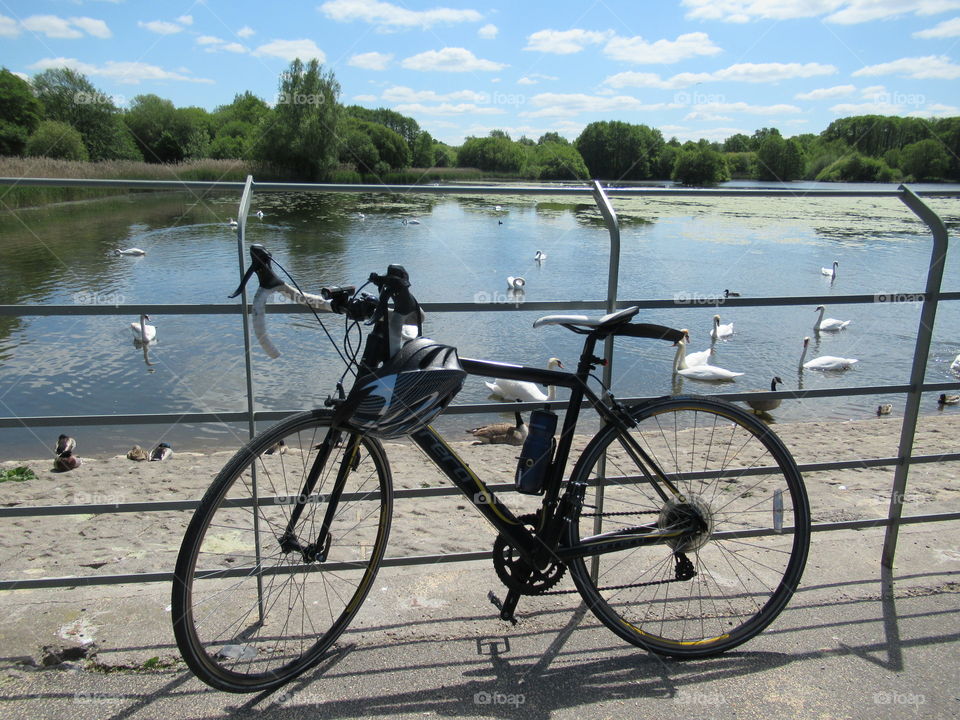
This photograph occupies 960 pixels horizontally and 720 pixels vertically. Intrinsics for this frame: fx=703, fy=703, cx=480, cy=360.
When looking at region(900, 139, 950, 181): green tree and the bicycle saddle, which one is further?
region(900, 139, 950, 181): green tree

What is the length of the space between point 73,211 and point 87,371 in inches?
916

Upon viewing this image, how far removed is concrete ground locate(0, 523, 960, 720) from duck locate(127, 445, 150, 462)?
511cm

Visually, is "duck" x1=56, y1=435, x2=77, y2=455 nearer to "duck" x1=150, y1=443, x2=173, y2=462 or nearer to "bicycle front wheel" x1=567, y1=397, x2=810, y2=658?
"duck" x1=150, y1=443, x2=173, y2=462

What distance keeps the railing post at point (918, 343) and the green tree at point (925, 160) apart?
140 feet

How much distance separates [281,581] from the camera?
2.89m

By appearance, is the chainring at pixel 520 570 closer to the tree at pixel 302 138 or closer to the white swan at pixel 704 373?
the white swan at pixel 704 373

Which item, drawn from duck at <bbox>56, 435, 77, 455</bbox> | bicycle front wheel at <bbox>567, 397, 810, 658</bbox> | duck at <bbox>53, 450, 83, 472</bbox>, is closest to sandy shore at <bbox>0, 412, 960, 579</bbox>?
duck at <bbox>53, 450, 83, 472</bbox>

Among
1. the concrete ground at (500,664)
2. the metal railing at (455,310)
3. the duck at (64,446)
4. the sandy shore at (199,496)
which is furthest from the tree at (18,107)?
the concrete ground at (500,664)

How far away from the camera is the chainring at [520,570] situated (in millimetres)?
2484

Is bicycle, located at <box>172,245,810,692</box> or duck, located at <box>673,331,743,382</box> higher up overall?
Answer: bicycle, located at <box>172,245,810,692</box>

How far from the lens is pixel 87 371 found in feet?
37.8

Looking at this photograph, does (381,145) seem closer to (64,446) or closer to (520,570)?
(64,446)

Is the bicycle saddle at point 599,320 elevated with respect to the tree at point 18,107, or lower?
lower

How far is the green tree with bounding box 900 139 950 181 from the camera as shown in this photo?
39.6 m
